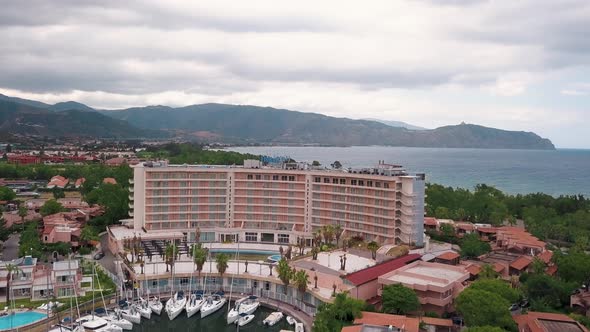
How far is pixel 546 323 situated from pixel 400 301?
1138 centimetres

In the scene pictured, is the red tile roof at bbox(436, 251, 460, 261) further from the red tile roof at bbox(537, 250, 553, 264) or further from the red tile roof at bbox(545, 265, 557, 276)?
the red tile roof at bbox(537, 250, 553, 264)

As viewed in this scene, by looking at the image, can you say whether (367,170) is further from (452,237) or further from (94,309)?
(94,309)

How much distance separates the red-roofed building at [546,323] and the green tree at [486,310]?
5.87 ft

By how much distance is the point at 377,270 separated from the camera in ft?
171

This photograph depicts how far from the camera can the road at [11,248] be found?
63.9m

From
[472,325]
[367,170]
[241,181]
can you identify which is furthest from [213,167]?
[472,325]

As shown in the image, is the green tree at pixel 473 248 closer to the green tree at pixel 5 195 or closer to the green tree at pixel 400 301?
the green tree at pixel 400 301

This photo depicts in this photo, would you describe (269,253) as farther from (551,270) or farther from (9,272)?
(551,270)

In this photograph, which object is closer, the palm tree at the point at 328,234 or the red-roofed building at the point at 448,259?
the red-roofed building at the point at 448,259

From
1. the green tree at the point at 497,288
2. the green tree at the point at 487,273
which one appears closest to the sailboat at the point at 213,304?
the green tree at the point at 497,288

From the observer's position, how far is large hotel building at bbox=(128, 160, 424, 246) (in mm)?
71938

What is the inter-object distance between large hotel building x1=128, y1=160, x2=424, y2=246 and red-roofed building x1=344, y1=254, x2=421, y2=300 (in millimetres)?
16312

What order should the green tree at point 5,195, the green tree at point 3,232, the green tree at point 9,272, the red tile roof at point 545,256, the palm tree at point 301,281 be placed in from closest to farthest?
the palm tree at point 301,281, the green tree at point 9,272, the red tile roof at point 545,256, the green tree at point 3,232, the green tree at point 5,195

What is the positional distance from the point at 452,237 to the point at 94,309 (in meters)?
51.4
